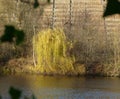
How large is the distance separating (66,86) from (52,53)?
116 inches

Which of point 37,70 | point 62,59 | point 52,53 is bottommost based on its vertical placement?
point 37,70

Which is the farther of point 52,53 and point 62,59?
point 62,59

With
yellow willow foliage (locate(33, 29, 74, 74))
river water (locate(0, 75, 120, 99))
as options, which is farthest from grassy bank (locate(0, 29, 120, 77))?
river water (locate(0, 75, 120, 99))

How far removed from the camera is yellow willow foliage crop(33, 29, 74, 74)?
16.5m

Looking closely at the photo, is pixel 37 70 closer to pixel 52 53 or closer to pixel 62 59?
pixel 52 53

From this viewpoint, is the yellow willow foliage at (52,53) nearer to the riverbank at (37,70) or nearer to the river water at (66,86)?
the riverbank at (37,70)

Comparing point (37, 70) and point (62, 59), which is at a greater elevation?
point (62, 59)

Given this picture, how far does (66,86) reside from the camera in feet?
45.2

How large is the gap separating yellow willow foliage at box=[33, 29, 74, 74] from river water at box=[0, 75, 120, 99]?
0.46m

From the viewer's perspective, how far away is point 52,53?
54.3ft

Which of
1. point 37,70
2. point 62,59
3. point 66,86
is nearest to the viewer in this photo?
point 66,86

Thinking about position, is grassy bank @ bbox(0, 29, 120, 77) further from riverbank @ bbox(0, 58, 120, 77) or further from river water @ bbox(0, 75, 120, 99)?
river water @ bbox(0, 75, 120, 99)

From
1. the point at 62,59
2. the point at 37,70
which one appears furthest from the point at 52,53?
the point at 37,70

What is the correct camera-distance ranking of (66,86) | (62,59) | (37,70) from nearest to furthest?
(66,86) < (37,70) < (62,59)
